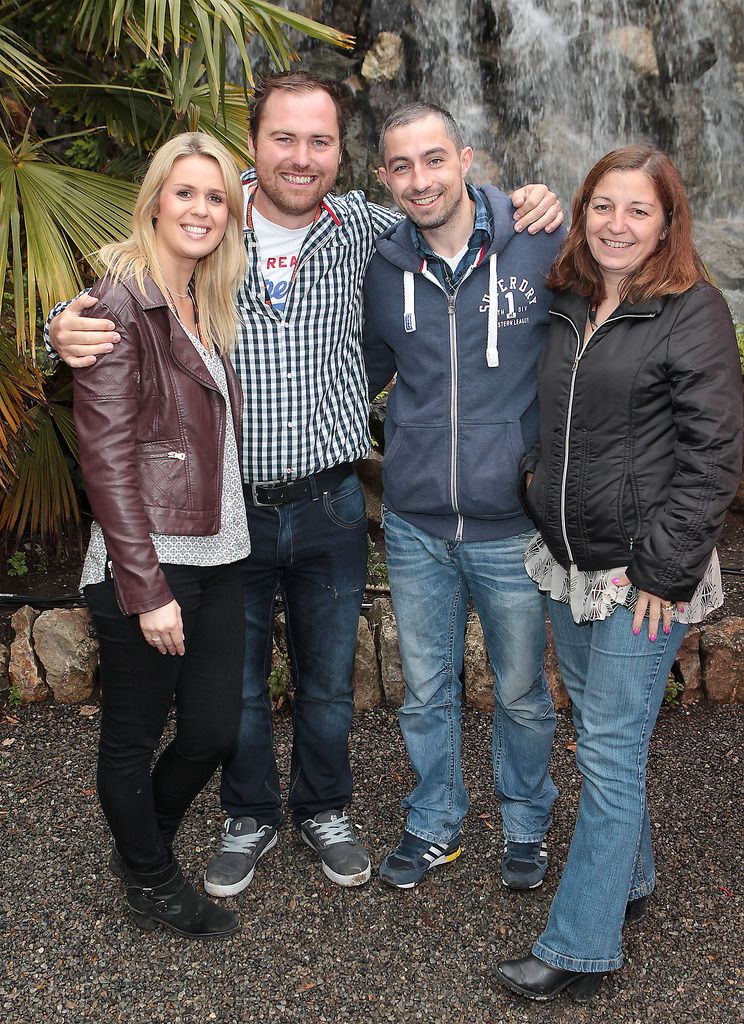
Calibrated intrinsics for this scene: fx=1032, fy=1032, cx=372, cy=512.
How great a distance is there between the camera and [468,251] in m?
3.04

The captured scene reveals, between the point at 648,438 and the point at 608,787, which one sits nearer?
the point at 648,438

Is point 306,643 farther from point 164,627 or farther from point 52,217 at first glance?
point 52,217

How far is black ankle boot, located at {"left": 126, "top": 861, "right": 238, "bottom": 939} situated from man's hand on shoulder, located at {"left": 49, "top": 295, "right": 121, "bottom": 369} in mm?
1535

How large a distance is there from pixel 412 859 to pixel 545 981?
69 cm

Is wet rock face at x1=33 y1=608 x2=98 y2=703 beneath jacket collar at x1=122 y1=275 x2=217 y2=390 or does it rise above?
beneath

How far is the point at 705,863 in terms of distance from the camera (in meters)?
3.48

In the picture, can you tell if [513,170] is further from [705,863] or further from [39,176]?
[705,863]

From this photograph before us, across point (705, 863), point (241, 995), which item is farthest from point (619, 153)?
point (241, 995)

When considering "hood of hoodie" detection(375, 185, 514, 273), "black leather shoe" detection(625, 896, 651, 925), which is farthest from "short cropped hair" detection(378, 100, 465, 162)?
"black leather shoe" detection(625, 896, 651, 925)

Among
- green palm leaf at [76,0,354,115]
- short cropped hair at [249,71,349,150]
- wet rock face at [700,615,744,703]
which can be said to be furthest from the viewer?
wet rock face at [700,615,744,703]

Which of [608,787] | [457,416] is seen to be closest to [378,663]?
[457,416]

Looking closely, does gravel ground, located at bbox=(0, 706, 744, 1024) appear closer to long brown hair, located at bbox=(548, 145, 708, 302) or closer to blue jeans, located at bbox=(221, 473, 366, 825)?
blue jeans, located at bbox=(221, 473, 366, 825)

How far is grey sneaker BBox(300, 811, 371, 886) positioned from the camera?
3.44 m

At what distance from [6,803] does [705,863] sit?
8.41ft
